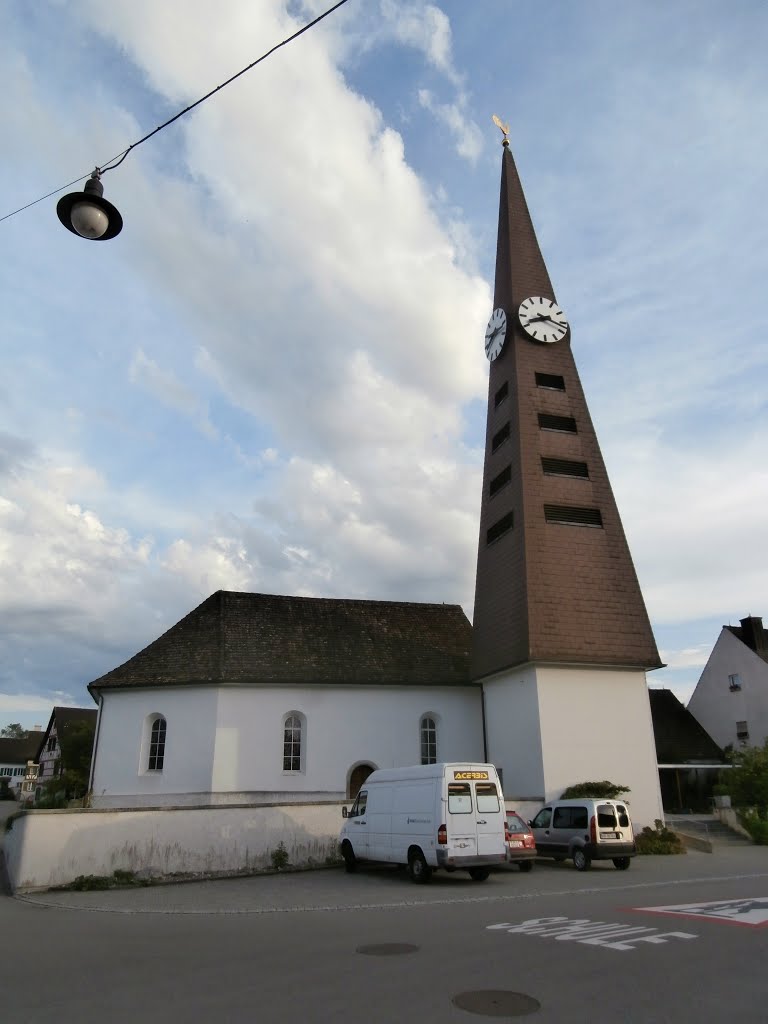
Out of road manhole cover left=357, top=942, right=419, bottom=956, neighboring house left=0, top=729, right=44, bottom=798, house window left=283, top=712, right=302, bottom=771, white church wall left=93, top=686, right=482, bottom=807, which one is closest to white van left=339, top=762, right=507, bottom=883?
road manhole cover left=357, top=942, right=419, bottom=956

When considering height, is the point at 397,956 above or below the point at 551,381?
below

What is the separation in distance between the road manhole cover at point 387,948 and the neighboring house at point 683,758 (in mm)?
28573

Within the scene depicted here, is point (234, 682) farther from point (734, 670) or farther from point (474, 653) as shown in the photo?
point (734, 670)

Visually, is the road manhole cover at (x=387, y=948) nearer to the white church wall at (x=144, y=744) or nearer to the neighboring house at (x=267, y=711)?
the neighboring house at (x=267, y=711)

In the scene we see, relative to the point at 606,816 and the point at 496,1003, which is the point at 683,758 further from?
the point at 496,1003

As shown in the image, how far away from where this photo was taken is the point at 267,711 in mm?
27984

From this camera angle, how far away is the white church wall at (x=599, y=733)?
941 inches

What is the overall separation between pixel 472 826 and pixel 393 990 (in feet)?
29.7

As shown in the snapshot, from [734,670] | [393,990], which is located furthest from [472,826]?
[734,670]

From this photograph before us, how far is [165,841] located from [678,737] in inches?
1115

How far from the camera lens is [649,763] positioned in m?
24.8

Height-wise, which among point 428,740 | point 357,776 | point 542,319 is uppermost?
point 542,319

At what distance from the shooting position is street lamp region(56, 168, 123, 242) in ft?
26.0

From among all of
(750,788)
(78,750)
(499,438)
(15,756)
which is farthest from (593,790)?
(15,756)
